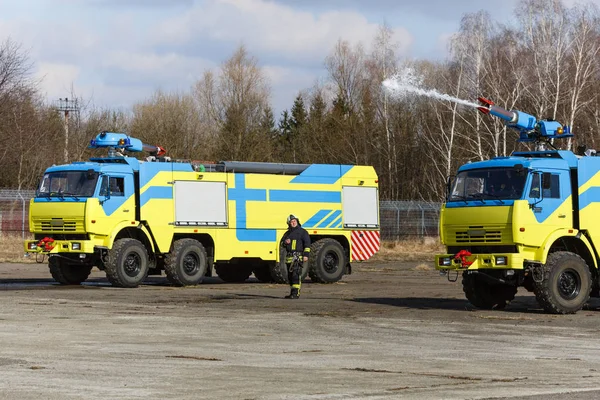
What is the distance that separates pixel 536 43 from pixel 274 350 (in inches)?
1754

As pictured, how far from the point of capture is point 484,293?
22.9 m

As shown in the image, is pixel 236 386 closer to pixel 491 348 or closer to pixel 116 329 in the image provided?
pixel 491 348

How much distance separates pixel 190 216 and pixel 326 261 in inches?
168

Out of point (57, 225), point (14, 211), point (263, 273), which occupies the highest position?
point (14, 211)

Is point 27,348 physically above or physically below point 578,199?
below

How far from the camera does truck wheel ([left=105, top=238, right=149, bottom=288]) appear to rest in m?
28.2

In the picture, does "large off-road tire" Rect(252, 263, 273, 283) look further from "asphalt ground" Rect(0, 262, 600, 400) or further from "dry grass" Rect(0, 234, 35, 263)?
"dry grass" Rect(0, 234, 35, 263)

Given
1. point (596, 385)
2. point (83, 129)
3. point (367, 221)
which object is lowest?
point (596, 385)

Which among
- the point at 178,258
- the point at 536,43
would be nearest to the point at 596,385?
the point at 178,258

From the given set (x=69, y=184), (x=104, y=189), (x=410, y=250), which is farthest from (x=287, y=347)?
(x=410, y=250)

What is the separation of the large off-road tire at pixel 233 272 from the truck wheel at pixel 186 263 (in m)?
2.86

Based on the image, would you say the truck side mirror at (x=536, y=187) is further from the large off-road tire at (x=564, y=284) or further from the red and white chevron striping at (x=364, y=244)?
the red and white chevron striping at (x=364, y=244)

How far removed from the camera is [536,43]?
56.7 metres

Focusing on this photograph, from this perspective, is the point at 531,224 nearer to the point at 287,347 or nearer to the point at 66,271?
the point at 287,347
